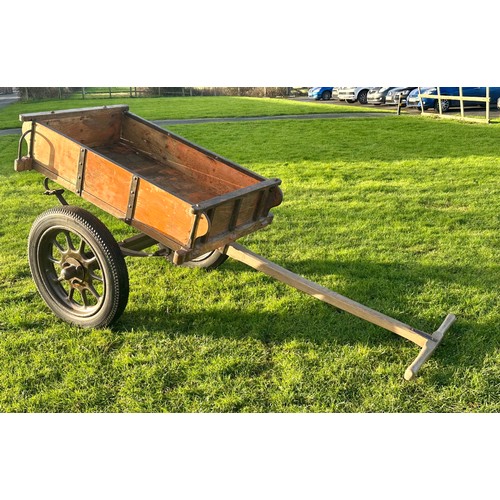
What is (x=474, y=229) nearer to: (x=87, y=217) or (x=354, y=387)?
(x=354, y=387)

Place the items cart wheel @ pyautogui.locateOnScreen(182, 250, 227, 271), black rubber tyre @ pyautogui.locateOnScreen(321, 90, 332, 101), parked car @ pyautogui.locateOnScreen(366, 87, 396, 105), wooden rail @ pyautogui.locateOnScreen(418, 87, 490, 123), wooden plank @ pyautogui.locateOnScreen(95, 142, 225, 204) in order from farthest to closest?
1. black rubber tyre @ pyautogui.locateOnScreen(321, 90, 332, 101)
2. parked car @ pyautogui.locateOnScreen(366, 87, 396, 105)
3. wooden rail @ pyautogui.locateOnScreen(418, 87, 490, 123)
4. cart wheel @ pyautogui.locateOnScreen(182, 250, 227, 271)
5. wooden plank @ pyautogui.locateOnScreen(95, 142, 225, 204)

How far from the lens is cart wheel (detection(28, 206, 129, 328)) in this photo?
343 cm

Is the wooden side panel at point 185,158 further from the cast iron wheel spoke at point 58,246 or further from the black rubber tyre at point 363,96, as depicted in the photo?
the black rubber tyre at point 363,96

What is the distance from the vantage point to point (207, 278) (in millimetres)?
4520

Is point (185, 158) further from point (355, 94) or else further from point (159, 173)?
point (355, 94)

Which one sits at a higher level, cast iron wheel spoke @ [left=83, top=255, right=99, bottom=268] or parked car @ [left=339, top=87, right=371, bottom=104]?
parked car @ [left=339, top=87, right=371, bottom=104]

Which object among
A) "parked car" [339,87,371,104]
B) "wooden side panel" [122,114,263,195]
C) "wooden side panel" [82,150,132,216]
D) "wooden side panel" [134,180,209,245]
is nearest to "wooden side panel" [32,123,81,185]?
"wooden side panel" [82,150,132,216]

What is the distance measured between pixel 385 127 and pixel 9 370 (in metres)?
11.8

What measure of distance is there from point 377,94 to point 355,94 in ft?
3.64

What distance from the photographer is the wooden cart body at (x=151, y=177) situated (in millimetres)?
3219

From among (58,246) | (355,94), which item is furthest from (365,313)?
(355,94)

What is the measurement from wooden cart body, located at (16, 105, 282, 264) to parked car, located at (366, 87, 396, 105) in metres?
16.8

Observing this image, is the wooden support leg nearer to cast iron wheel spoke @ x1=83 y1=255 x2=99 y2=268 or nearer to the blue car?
cast iron wheel spoke @ x1=83 y1=255 x2=99 y2=268
